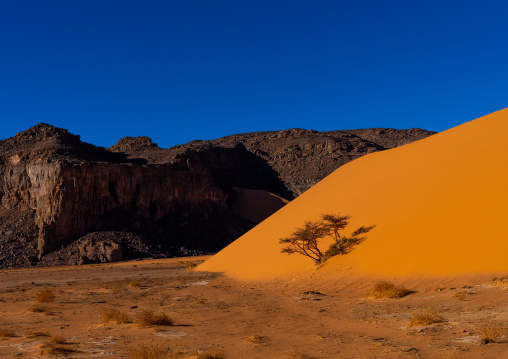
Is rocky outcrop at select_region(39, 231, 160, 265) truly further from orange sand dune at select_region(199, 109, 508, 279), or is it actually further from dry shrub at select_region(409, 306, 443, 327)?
dry shrub at select_region(409, 306, 443, 327)

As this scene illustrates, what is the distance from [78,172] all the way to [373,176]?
110 feet

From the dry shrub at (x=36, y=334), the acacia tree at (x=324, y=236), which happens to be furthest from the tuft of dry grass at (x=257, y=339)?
the acacia tree at (x=324, y=236)

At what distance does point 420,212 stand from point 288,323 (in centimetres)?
822

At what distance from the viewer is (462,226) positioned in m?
14.3

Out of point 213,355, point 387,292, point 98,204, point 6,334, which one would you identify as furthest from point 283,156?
point 213,355

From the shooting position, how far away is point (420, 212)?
A: 16156 mm

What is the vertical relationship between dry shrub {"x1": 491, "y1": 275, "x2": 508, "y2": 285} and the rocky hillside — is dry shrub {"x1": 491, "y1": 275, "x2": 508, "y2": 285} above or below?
below

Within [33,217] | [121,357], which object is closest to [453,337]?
[121,357]

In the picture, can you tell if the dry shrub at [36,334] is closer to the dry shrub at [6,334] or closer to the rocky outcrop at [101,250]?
the dry shrub at [6,334]

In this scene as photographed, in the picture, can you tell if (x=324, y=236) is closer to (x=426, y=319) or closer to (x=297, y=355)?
(x=426, y=319)

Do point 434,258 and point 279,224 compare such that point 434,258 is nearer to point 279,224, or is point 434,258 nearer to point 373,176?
point 373,176

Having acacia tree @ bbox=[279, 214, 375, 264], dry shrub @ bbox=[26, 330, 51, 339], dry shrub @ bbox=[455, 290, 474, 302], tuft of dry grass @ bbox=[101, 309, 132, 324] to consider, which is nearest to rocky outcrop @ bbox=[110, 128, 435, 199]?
acacia tree @ bbox=[279, 214, 375, 264]

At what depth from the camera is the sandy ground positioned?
7.13 meters

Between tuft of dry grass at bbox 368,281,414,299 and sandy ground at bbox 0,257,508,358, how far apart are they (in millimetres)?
261
